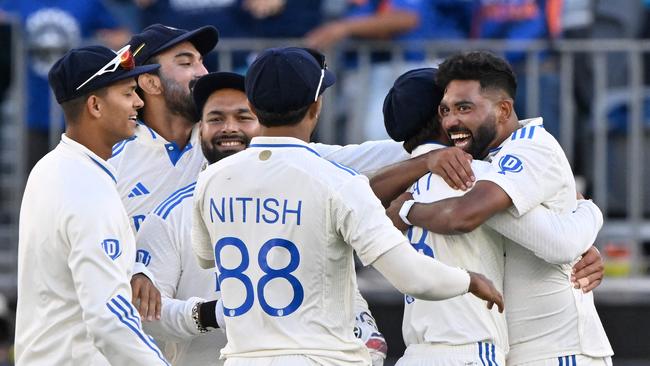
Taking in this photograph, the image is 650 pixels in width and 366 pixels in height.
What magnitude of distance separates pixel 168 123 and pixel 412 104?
1348 millimetres

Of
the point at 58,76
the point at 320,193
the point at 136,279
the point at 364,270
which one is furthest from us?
the point at 364,270

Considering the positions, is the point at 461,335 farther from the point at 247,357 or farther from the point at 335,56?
the point at 335,56

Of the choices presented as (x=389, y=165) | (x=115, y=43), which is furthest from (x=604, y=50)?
(x=389, y=165)

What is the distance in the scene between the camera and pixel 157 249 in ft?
19.8

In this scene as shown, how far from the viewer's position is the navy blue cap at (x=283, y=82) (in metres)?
5.15

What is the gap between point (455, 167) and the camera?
5535 millimetres

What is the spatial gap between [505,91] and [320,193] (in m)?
1.07

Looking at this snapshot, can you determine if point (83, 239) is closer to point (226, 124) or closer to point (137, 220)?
point (226, 124)

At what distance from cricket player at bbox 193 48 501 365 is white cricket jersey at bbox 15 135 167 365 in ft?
1.11

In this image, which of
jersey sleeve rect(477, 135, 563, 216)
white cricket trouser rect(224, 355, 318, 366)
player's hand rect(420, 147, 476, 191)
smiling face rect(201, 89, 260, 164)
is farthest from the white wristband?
smiling face rect(201, 89, 260, 164)

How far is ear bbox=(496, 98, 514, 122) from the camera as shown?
5730mm

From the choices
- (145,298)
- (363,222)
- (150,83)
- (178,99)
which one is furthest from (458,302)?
(150,83)

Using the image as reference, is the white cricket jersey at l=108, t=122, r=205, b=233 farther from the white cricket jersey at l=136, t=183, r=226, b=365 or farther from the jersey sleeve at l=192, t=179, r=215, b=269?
the jersey sleeve at l=192, t=179, r=215, b=269

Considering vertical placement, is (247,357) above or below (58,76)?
below
